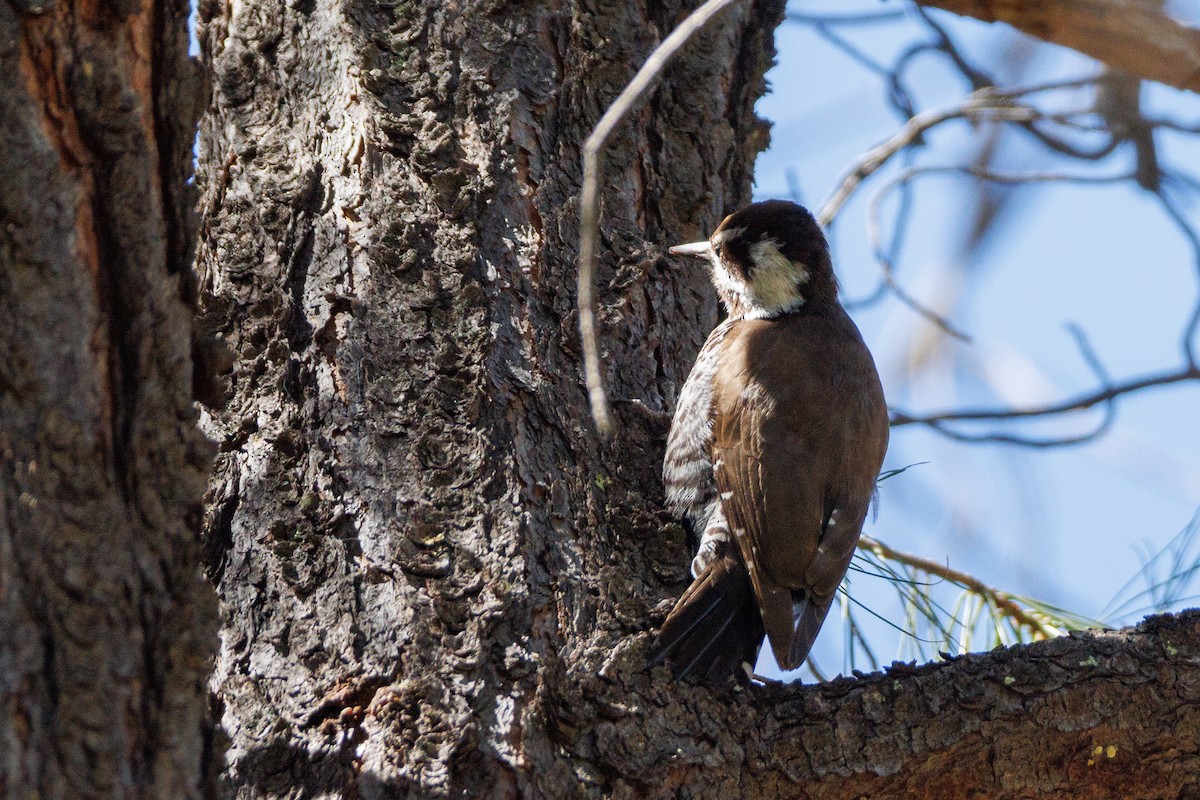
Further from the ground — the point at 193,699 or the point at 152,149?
the point at 152,149

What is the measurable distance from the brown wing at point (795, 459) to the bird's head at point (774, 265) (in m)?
0.19

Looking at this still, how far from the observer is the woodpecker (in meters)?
2.72

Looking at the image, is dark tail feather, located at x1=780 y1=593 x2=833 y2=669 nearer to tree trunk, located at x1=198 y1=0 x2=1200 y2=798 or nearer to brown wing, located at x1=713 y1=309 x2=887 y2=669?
brown wing, located at x1=713 y1=309 x2=887 y2=669

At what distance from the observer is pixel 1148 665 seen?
1965mm

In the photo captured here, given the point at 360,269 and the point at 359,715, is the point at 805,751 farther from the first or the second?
the point at 360,269

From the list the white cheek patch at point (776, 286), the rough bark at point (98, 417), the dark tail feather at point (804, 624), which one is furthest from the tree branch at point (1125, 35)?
the rough bark at point (98, 417)

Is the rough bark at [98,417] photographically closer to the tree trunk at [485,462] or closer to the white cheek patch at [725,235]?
A: the tree trunk at [485,462]

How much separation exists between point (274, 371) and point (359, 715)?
2.46 ft

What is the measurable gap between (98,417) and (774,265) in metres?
2.51

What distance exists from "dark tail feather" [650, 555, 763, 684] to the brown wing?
10 cm

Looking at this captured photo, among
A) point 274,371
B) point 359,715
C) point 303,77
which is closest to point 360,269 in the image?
point 274,371

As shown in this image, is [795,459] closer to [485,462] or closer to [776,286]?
[776,286]

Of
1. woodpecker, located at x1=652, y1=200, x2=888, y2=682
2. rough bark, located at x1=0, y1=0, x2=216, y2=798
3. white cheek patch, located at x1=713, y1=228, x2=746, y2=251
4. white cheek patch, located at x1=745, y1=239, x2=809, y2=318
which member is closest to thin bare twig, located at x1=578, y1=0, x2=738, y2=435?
rough bark, located at x1=0, y1=0, x2=216, y2=798

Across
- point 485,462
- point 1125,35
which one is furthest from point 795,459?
point 1125,35
